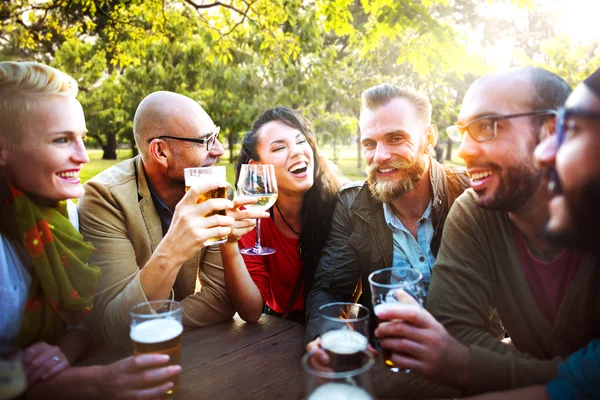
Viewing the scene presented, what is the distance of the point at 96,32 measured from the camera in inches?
349

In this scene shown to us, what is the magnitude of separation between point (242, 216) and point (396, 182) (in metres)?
1.12

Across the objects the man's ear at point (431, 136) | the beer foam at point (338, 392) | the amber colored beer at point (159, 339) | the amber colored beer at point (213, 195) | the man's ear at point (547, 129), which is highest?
the man's ear at point (547, 129)

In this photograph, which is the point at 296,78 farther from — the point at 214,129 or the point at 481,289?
the point at 481,289

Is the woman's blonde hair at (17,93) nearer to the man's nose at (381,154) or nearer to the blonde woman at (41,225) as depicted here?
the blonde woman at (41,225)

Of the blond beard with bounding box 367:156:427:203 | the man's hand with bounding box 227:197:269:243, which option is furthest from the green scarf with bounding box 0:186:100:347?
the blond beard with bounding box 367:156:427:203

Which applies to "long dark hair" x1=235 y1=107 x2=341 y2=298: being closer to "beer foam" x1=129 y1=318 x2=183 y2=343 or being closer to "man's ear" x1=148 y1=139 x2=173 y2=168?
"man's ear" x1=148 y1=139 x2=173 y2=168

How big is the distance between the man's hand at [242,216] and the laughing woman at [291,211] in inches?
31.7

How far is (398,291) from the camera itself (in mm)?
1511

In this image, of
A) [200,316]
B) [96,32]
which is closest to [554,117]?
[200,316]

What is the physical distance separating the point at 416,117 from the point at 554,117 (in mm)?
1422

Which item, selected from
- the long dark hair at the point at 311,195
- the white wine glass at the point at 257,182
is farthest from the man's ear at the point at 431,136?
the white wine glass at the point at 257,182

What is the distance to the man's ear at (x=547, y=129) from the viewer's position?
5.10 ft

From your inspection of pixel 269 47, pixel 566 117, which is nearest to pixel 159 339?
pixel 566 117

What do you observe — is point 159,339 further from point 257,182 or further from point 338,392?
point 257,182
